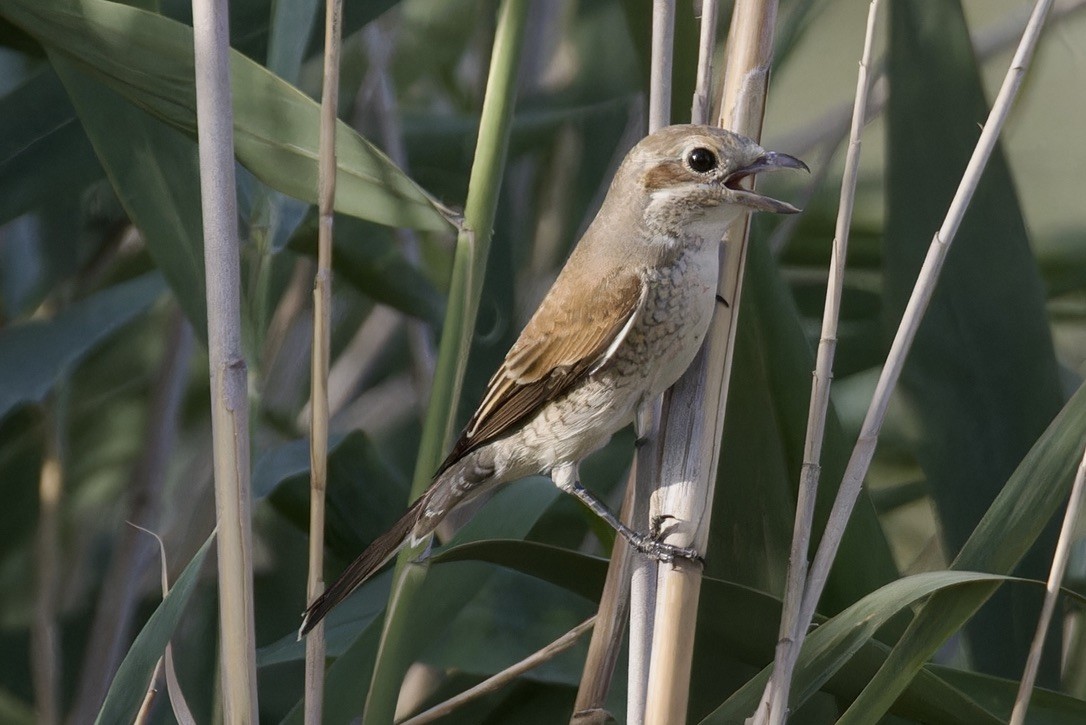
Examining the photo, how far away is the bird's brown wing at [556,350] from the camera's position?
1.49m

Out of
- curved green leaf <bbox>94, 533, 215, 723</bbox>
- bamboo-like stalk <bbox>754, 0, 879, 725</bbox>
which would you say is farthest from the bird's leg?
curved green leaf <bbox>94, 533, 215, 723</bbox>

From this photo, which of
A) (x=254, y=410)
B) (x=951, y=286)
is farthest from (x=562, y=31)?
(x=254, y=410)

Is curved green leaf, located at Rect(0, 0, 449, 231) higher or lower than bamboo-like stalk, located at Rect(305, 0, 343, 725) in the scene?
higher

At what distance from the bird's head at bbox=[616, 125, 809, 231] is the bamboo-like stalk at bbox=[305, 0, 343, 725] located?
0.38 meters

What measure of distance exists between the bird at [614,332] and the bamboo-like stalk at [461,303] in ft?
0.19

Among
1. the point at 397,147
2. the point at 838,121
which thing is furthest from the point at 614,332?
the point at 838,121

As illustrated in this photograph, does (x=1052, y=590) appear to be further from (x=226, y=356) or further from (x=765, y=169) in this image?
(x=226, y=356)

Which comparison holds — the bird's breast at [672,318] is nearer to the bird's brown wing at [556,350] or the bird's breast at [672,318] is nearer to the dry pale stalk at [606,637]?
the bird's brown wing at [556,350]

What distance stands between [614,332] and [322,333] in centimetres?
39

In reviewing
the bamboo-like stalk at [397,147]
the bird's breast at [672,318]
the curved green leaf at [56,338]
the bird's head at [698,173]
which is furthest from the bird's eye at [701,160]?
the curved green leaf at [56,338]

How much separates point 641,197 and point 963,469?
635 millimetres

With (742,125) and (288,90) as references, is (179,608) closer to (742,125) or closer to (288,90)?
(288,90)

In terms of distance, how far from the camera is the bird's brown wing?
149cm

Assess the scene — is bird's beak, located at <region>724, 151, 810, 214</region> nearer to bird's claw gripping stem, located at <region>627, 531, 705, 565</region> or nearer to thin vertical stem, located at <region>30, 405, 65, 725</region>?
bird's claw gripping stem, located at <region>627, 531, 705, 565</region>
